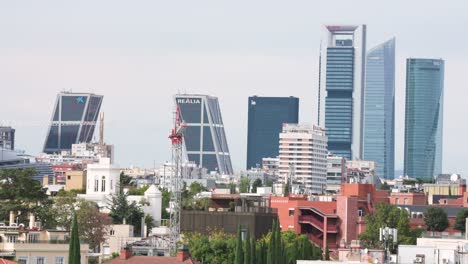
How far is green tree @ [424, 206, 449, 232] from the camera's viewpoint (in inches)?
6870

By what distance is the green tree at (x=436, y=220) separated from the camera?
174m

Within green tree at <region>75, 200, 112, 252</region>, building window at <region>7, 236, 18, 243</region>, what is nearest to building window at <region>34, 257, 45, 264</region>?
building window at <region>7, 236, 18, 243</region>

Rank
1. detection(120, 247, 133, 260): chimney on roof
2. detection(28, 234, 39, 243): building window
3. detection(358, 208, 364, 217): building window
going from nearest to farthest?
detection(120, 247, 133, 260): chimney on roof < detection(28, 234, 39, 243): building window < detection(358, 208, 364, 217): building window

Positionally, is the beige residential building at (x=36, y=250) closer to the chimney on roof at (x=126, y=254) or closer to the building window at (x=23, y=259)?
the building window at (x=23, y=259)

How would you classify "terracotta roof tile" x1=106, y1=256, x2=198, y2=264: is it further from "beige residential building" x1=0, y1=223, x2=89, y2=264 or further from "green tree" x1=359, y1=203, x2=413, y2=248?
"green tree" x1=359, y1=203, x2=413, y2=248

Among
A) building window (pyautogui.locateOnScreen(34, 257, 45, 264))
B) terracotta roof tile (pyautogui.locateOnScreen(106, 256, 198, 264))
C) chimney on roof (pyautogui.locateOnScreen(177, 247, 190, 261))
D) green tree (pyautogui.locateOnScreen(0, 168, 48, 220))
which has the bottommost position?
building window (pyautogui.locateOnScreen(34, 257, 45, 264))

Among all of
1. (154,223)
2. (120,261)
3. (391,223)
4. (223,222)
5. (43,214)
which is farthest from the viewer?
(154,223)

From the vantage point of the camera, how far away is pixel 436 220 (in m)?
176

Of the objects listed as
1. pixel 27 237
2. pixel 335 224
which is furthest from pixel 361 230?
pixel 27 237

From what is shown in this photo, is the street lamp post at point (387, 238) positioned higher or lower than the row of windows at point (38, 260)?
A: higher

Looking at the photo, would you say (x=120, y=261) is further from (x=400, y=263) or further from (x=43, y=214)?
(x=43, y=214)

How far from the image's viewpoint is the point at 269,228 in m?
140

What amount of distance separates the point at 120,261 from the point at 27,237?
5.54 meters

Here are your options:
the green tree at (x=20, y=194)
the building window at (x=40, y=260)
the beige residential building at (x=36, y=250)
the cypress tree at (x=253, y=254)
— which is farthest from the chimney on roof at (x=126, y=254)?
the green tree at (x=20, y=194)
